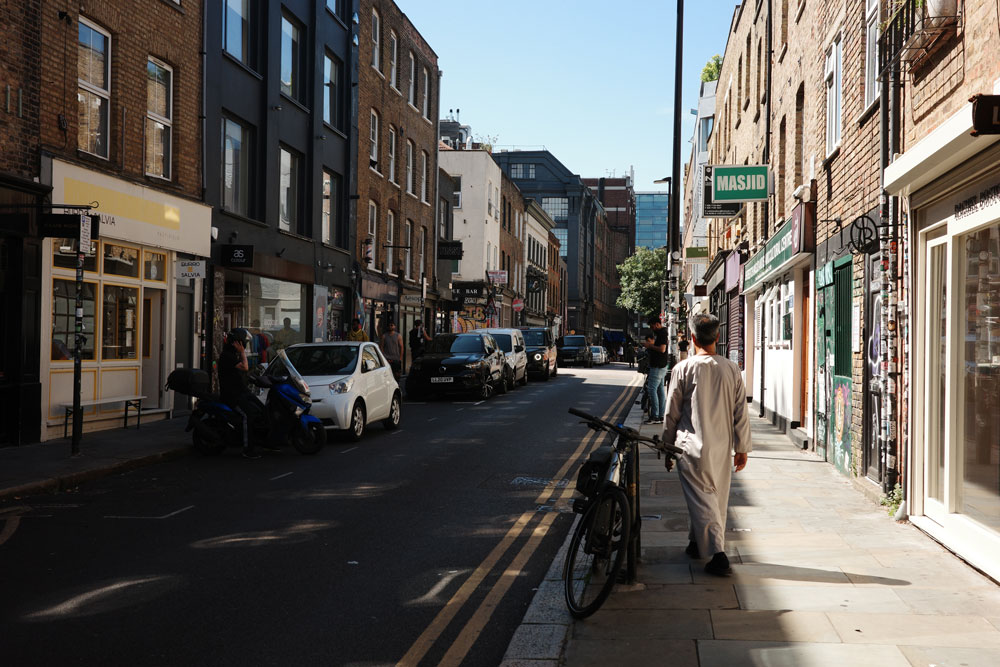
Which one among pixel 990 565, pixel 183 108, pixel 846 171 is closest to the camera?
pixel 990 565

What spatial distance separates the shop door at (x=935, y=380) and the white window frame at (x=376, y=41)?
80.0 feet

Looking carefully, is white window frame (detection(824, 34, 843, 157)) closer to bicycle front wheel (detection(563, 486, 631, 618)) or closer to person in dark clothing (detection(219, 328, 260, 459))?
bicycle front wheel (detection(563, 486, 631, 618))

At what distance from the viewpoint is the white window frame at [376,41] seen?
2964 centimetres

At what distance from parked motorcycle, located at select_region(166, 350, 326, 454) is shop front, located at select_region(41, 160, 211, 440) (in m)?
2.42

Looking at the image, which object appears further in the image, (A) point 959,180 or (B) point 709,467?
(A) point 959,180

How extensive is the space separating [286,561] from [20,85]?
910 centimetres

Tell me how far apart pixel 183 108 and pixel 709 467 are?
1411cm

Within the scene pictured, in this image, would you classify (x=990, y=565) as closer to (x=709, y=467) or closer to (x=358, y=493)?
(x=709, y=467)

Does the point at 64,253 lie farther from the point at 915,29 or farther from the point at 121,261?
the point at 915,29

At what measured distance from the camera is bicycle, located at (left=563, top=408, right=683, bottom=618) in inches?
209

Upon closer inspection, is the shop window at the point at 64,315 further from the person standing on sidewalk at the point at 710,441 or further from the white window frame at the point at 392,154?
the white window frame at the point at 392,154

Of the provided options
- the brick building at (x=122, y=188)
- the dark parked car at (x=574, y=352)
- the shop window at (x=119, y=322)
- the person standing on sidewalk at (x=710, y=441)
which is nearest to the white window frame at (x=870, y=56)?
the person standing on sidewalk at (x=710, y=441)

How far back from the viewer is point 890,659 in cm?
436

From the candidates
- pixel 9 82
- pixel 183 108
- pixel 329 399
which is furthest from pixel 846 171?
pixel 183 108
